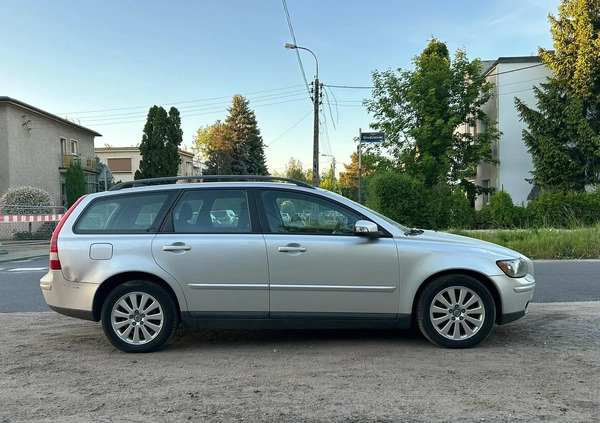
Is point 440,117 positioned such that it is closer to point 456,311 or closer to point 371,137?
point 371,137

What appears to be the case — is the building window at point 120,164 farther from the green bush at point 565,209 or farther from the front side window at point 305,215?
the front side window at point 305,215

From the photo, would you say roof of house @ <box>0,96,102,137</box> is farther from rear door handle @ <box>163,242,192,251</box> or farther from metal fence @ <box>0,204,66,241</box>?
rear door handle @ <box>163,242,192,251</box>

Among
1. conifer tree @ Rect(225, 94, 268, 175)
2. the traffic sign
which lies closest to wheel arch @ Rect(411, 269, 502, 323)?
the traffic sign

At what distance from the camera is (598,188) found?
66.2 ft

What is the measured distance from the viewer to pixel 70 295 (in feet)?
15.6

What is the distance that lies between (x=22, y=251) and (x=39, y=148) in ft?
44.0

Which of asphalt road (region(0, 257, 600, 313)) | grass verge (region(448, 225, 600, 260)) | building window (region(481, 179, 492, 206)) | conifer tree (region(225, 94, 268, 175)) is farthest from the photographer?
conifer tree (region(225, 94, 268, 175))

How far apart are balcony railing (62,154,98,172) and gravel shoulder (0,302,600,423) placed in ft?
92.7

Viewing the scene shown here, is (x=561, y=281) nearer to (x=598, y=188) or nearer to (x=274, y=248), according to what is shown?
(x=274, y=248)

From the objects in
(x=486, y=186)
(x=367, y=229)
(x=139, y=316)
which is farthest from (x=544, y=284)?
(x=486, y=186)

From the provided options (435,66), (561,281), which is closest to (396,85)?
(435,66)

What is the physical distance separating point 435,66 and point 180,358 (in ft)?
76.2

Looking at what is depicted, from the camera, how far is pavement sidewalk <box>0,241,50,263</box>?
1469 centimetres

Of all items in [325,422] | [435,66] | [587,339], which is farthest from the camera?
[435,66]
